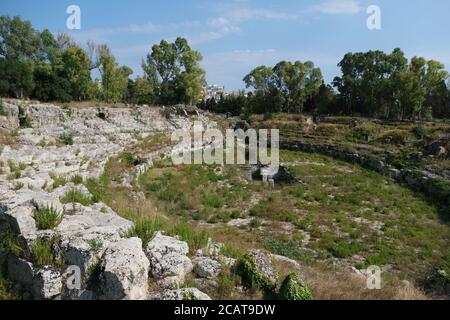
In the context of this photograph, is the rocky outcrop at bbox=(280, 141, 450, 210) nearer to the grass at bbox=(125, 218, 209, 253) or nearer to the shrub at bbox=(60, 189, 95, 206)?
the grass at bbox=(125, 218, 209, 253)

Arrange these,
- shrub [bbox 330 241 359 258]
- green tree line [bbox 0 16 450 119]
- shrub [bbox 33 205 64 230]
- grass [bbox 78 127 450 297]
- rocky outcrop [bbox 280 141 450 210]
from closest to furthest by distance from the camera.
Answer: shrub [bbox 33 205 64 230], grass [bbox 78 127 450 297], shrub [bbox 330 241 359 258], rocky outcrop [bbox 280 141 450 210], green tree line [bbox 0 16 450 119]

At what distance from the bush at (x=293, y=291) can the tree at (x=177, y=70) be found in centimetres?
4496

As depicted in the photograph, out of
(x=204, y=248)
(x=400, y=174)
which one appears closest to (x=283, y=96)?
(x=400, y=174)

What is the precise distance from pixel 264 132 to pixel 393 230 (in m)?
23.8

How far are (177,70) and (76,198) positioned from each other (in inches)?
1750

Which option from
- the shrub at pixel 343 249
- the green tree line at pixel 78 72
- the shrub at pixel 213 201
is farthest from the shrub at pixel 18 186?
the green tree line at pixel 78 72

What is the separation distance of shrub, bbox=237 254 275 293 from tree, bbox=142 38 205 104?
44.4 m

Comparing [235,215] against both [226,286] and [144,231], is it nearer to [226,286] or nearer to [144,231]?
[144,231]

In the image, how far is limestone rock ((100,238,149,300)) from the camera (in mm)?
4633

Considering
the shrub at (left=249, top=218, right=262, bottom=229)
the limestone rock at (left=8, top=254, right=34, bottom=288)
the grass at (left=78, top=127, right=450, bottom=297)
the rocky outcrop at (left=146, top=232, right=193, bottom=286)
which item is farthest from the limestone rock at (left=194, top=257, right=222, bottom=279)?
the shrub at (left=249, top=218, right=262, bottom=229)

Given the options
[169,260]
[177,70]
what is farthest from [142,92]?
[169,260]

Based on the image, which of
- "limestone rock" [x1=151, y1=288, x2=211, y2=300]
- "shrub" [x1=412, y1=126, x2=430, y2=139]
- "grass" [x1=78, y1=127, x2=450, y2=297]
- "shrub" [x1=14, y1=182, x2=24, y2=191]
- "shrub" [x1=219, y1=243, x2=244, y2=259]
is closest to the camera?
"limestone rock" [x1=151, y1=288, x2=211, y2=300]

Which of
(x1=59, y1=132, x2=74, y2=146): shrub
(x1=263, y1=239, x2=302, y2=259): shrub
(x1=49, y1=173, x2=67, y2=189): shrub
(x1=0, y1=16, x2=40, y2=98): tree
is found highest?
(x1=0, y1=16, x2=40, y2=98): tree

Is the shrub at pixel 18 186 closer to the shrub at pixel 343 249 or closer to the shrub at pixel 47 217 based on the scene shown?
the shrub at pixel 47 217
